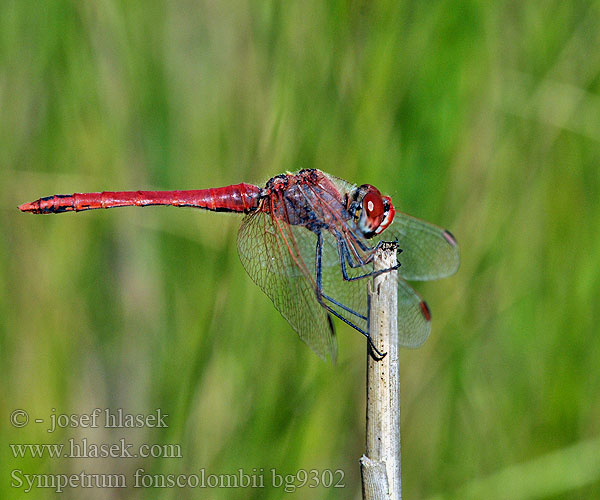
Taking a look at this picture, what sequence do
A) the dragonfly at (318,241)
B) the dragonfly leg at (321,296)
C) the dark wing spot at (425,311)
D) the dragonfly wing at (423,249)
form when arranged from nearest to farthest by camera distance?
1. the dragonfly leg at (321,296)
2. the dragonfly at (318,241)
3. the dark wing spot at (425,311)
4. the dragonfly wing at (423,249)

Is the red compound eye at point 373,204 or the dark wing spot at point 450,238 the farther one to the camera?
the dark wing spot at point 450,238

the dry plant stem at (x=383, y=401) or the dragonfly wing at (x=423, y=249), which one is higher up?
the dragonfly wing at (x=423, y=249)

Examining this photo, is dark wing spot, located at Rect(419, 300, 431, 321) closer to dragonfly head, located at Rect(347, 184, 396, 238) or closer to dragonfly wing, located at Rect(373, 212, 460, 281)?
dragonfly wing, located at Rect(373, 212, 460, 281)

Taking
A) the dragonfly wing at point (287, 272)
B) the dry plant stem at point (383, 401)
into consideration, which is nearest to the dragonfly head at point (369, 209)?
the dragonfly wing at point (287, 272)

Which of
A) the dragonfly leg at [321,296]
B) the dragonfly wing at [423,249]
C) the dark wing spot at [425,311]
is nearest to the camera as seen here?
the dragonfly leg at [321,296]

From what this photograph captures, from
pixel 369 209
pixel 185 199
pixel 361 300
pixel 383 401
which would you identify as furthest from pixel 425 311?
pixel 185 199

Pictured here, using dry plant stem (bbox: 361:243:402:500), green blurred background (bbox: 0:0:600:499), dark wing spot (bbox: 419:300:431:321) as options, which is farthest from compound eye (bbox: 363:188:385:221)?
dry plant stem (bbox: 361:243:402:500)

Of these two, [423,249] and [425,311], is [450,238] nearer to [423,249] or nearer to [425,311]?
[423,249]

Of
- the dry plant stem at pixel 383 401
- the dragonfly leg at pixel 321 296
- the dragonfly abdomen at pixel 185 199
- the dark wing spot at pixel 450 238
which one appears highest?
the dragonfly abdomen at pixel 185 199

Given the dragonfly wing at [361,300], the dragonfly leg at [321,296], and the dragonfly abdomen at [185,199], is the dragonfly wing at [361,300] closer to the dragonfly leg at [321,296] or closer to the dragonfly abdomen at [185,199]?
the dragonfly leg at [321,296]
